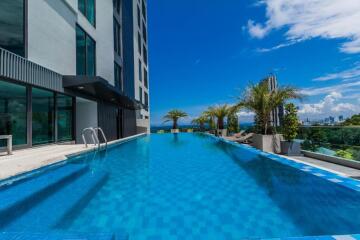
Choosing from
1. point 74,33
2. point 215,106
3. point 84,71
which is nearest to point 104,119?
point 84,71

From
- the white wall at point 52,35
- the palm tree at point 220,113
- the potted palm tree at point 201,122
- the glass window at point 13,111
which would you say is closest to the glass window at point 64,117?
the white wall at point 52,35

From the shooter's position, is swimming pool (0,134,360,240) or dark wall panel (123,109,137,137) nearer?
swimming pool (0,134,360,240)

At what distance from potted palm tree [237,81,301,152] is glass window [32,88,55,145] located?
8344 millimetres

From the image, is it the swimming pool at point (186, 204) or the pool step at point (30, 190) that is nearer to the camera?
the swimming pool at point (186, 204)

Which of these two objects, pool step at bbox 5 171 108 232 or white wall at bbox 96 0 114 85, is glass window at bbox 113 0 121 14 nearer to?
white wall at bbox 96 0 114 85

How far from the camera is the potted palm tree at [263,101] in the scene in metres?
9.68

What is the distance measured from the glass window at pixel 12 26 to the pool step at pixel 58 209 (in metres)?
5.40

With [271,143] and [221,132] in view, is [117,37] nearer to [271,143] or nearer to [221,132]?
[221,132]

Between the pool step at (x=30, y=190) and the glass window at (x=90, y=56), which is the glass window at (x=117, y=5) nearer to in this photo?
the glass window at (x=90, y=56)

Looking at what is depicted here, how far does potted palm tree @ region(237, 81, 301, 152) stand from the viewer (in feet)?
31.8

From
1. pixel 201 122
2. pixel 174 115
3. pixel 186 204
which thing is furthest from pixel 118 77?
pixel 186 204

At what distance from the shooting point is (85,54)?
1253cm

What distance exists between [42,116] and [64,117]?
5.98ft

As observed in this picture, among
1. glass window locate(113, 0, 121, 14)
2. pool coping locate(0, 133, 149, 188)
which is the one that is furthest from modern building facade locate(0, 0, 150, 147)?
glass window locate(113, 0, 121, 14)
